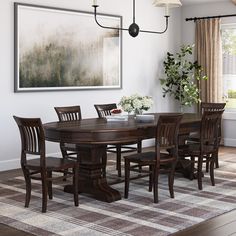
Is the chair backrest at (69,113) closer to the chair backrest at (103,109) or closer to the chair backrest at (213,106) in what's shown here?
the chair backrest at (103,109)

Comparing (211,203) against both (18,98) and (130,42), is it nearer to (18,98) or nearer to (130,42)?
(18,98)

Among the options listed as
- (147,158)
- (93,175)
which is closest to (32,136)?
(93,175)

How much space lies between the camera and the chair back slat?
509cm

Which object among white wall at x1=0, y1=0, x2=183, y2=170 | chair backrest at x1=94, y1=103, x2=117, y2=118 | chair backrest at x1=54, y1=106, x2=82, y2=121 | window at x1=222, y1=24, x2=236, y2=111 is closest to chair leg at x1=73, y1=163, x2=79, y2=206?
chair backrest at x1=54, y1=106, x2=82, y2=121

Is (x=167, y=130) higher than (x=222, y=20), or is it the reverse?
(x=222, y=20)

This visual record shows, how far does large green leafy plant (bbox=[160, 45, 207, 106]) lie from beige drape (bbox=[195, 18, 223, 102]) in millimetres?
165

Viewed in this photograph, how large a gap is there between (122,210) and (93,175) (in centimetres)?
64

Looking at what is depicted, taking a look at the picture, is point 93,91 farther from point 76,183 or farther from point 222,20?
point 76,183

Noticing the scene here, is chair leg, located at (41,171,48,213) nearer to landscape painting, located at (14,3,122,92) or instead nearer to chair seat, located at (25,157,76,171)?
chair seat, located at (25,157,76,171)

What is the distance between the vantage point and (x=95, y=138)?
4.84 m

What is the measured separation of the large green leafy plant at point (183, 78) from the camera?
8.96m

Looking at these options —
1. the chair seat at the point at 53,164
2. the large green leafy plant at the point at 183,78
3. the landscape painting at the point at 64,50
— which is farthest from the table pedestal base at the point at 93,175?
the large green leafy plant at the point at 183,78

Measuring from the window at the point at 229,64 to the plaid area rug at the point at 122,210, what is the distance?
140 inches

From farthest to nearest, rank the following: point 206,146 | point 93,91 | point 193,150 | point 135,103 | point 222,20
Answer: point 222,20 < point 93,91 < point 206,146 < point 193,150 < point 135,103
